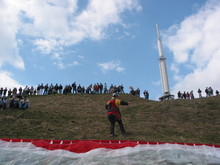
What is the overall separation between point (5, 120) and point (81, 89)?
21.6m

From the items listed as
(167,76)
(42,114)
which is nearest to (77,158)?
(42,114)

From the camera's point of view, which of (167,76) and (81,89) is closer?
(81,89)

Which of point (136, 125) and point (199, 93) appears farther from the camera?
point (199, 93)

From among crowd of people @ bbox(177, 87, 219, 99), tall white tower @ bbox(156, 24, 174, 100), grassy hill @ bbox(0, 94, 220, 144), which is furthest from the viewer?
tall white tower @ bbox(156, 24, 174, 100)

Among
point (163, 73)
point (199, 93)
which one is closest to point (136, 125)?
point (199, 93)

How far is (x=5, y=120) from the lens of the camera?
57.9ft

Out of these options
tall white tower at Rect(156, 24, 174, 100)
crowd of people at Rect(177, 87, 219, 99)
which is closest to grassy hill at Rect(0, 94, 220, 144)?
crowd of people at Rect(177, 87, 219, 99)

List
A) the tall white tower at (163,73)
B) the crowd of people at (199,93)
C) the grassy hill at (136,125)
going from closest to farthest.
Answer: the grassy hill at (136,125) < the crowd of people at (199,93) < the tall white tower at (163,73)

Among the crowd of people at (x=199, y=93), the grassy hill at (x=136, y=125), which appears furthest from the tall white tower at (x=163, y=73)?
the grassy hill at (x=136, y=125)

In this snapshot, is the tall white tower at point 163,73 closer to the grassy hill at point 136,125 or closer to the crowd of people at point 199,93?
the crowd of people at point 199,93

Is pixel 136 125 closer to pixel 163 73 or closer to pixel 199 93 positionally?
pixel 199 93

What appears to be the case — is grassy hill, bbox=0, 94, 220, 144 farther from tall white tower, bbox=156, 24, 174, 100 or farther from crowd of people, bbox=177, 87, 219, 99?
tall white tower, bbox=156, 24, 174, 100

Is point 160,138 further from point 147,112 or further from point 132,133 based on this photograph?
point 147,112

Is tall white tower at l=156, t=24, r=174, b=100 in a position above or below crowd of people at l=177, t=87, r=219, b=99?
above
